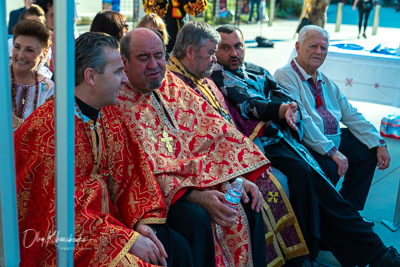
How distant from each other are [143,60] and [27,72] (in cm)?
111

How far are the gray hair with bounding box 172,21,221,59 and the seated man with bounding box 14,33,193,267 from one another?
101 centimetres

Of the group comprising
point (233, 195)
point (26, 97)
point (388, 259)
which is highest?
point (26, 97)

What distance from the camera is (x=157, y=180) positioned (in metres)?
2.98

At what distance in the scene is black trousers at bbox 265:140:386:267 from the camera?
3.61m

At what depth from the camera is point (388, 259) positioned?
11.5ft

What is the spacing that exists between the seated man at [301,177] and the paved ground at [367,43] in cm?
30

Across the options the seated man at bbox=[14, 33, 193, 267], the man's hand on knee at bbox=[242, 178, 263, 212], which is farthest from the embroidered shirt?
the seated man at bbox=[14, 33, 193, 267]

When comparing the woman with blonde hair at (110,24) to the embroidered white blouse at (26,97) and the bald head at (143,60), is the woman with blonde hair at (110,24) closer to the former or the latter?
the embroidered white blouse at (26,97)

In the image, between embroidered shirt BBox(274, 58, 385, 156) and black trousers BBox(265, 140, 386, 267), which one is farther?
embroidered shirt BBox(274, 58, 385, 156)

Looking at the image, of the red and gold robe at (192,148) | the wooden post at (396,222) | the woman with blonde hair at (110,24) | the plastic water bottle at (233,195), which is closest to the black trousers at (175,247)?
the red and gold robe at (192,148)

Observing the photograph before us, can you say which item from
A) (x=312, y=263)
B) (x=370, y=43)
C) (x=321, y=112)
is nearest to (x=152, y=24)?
(x=321, y=112)

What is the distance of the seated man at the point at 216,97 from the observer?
3467 mm

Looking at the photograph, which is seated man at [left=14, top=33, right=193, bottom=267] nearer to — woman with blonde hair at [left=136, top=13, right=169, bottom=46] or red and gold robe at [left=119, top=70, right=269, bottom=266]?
red and gold robe at [left=119, top=70, right=269, bottom=266]

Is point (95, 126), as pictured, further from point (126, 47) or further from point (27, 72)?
point (27, 72)
